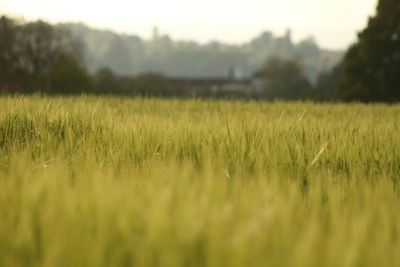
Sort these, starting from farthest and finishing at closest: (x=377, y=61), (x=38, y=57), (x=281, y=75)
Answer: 1. (x=281, y=75)
2. (x=38, y=57)
3. (x=377, y=61)

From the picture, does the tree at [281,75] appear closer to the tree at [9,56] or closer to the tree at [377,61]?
the tree at [9,56]

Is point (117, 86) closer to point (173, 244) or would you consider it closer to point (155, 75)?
point (155, 75)

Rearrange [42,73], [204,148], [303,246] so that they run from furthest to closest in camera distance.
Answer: [42,73], [204,148], [303,246]

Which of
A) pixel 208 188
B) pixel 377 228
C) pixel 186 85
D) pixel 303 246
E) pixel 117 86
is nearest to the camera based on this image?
pixel 303 246

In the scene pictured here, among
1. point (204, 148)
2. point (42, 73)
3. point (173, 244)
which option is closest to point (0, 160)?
point (204, 148)

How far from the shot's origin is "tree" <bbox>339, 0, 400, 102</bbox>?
21641 mm

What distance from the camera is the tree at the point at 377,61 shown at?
71.0 ft

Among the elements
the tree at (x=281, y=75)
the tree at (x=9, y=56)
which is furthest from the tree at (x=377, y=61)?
the tree at (x=281, y=75)

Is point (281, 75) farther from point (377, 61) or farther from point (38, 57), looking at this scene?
point (377, 61)

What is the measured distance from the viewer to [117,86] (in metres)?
52.4

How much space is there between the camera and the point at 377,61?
22.2 m

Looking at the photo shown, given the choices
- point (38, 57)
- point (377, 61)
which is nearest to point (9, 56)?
point (38, 57)

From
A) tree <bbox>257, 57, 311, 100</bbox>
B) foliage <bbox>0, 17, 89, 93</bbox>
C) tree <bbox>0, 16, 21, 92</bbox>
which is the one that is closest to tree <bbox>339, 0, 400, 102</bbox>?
foliage <bbox>0, 17, 89, 93</bbox>

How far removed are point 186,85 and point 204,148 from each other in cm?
7146
